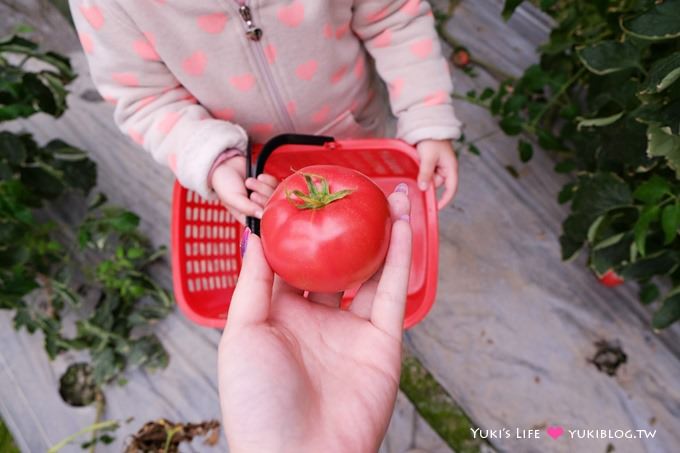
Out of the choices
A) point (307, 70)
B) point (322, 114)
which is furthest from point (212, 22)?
point (322, 114)

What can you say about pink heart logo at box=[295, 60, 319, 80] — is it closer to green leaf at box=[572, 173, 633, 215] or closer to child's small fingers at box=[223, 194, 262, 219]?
child's small fingers at box=[223, 194, 262, 219]

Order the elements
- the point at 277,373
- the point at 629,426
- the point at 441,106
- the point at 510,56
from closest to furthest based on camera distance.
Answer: the point at 277,373, the point at 441,106, the point at 629,426, the point at 510,56

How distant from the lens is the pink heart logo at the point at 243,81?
2.73 feet

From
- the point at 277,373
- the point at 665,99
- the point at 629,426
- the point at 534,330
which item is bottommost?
the point at 629,426

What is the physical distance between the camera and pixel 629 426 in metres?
1.13

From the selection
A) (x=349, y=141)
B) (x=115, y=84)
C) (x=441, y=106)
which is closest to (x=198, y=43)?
(x=115, y=84)

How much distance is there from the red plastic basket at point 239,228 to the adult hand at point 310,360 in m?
0.19

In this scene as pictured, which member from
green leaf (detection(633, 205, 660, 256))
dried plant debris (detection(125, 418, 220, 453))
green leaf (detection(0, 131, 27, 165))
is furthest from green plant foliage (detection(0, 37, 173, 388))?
green leaf (detection(633, 205, 660, 256))

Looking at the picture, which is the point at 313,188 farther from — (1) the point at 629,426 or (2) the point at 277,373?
(1) the point at 629,426

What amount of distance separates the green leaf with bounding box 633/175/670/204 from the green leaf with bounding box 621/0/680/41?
24 centimetres

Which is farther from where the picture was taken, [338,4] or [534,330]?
[534,330]

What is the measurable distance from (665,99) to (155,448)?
1145 millimetres

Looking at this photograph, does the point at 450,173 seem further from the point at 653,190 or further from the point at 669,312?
the point at 669,312

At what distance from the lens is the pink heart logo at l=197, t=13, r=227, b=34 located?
0.73 meters
